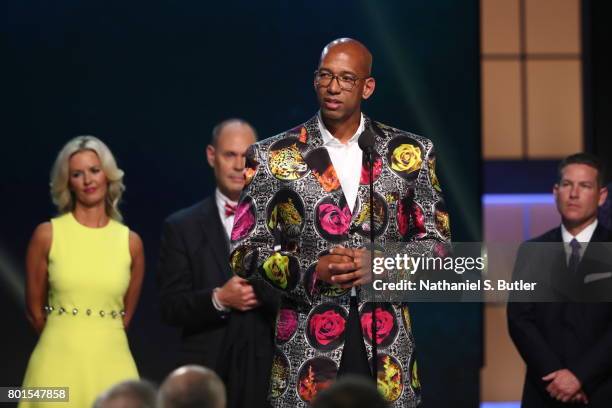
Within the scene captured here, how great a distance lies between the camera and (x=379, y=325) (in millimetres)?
3412

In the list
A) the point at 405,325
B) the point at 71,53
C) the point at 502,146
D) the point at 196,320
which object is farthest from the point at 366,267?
the point at 502,146

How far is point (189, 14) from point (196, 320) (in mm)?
1581

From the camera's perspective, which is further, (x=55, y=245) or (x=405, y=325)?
(x=55, y=245)

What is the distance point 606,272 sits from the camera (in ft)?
15.2

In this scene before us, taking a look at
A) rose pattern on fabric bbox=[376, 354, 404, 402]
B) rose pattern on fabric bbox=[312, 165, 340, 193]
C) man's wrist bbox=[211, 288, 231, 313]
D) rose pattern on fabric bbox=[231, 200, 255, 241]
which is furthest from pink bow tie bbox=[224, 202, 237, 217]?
rose pattern on fabric bbox=[376, 354, 404, 402]

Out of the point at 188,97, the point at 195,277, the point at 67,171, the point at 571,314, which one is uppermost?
the point at 188,97

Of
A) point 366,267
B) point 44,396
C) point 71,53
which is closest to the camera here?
point 366,267

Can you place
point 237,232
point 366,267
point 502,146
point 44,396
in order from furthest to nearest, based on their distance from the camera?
point 502,146
point 44,396
point 237,232
point 366,267

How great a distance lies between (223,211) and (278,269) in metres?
1.50

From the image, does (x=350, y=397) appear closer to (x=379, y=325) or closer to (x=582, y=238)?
(x=379, y=325)

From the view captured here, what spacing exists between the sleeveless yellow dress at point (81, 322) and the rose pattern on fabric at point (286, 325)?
120cm

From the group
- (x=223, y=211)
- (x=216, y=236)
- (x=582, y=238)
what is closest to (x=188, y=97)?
(x=223, y=211)

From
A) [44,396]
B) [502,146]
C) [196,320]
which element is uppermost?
[502,146]

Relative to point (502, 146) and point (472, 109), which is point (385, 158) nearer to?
point (472, 109)
